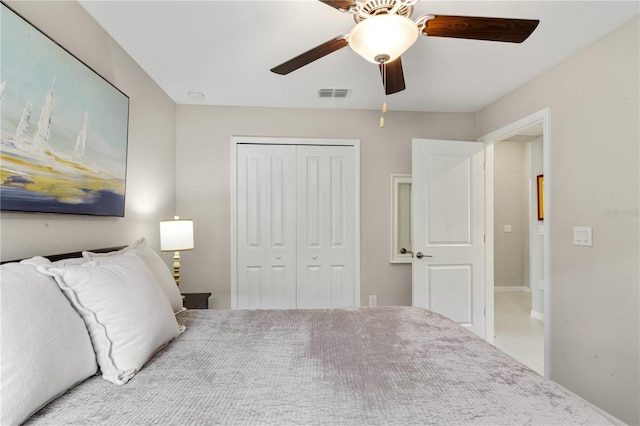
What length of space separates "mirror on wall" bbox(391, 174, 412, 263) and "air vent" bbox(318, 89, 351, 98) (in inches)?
39.9

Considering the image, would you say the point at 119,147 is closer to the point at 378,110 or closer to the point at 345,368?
the point at 345,368

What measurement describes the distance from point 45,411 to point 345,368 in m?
0.92

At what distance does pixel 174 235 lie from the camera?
2.27 m

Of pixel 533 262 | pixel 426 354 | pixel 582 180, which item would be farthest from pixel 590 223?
pixel 533 262

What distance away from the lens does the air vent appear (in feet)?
8.77

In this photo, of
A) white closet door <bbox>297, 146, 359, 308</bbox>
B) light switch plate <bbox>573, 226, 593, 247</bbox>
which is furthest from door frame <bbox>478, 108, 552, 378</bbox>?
white closet door <bbox>297, 146, 359, 308</bbox>

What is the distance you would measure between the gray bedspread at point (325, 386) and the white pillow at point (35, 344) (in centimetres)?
7

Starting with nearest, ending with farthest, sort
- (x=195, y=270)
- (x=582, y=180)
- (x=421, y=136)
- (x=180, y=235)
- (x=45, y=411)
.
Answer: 1. (x=45, y=411)
2. (x=582, y=180)
3. (x=180, y=235)
4. (x=195, y=270)
5. (x=421, y=136)

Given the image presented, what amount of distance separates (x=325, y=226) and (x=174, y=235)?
146 centimetres

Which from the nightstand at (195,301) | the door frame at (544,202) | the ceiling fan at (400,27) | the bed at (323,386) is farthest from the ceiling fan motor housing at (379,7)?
the nightstand at (195,301)

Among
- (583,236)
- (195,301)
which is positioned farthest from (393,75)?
(195,301)

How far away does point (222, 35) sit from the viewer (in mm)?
1862

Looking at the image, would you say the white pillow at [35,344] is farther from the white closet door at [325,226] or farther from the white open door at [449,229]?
the white open door at [449,229]

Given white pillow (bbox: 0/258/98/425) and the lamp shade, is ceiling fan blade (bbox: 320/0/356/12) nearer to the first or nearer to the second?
white pillow (bbox: 0/258/98/425)
